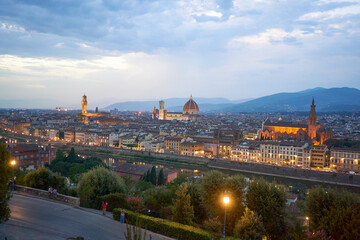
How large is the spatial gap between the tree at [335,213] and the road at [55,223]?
3942mm

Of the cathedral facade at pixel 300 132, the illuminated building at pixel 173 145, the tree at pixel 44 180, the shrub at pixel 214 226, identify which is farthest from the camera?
the cathedral facade at pixel 300 132

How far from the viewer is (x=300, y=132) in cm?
4959

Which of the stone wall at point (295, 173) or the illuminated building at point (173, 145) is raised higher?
the illuminated building at point (173, 145)

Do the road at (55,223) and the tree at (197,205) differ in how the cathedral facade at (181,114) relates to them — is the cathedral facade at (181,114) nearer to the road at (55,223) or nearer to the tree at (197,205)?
the tree at (197,205)

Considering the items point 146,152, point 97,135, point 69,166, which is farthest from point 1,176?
point 97,135

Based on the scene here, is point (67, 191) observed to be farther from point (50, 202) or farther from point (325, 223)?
point (325, 223)

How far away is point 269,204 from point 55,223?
556 centimetres

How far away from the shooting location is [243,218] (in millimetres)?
7812

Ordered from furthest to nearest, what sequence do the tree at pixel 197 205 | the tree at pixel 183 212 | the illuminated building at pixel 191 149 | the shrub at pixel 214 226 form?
1. the illuminated building at pixel 191 149
2. the tree at pixel 197 205
3. the tree at pixel 183 212
4. the shrub at pixel 214 226

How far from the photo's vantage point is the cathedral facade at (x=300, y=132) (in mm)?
47125

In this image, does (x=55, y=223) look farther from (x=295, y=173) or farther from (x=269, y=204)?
(x=295, y=173)

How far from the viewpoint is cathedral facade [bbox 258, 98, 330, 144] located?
155 feet

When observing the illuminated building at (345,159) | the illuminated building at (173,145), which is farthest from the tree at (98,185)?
the illuminated building at (173,145)

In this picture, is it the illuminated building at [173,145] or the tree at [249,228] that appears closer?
the tree at [249,228]
